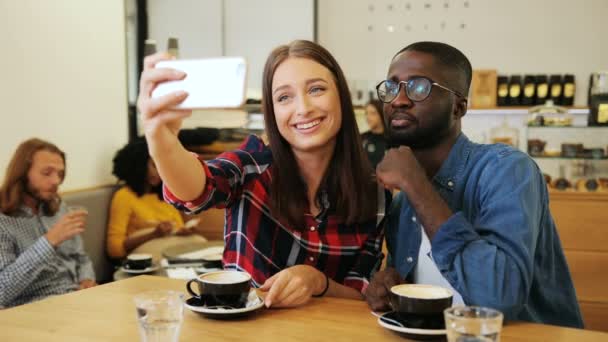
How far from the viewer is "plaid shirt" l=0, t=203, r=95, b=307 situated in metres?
2.24

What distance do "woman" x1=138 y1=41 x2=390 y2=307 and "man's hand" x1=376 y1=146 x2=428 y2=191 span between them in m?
0.20

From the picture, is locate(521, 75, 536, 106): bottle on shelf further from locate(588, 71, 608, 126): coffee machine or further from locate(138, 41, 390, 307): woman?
locate(138, 41, 390, 307): woman

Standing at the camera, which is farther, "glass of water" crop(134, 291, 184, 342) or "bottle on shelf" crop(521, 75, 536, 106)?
"bottle on shelf" crop(521, 75, 536, 106)

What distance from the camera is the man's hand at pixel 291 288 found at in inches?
42.8

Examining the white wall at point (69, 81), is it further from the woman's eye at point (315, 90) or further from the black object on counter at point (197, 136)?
the woman's eye at point (315, 90)

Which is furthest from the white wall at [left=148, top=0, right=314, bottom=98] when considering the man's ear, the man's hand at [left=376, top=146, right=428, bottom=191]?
the man's hand at [left=376, top=146, right=428, bottom=191]

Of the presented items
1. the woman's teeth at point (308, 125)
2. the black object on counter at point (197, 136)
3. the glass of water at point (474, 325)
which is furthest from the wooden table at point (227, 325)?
the black object on counter at point (197, 136)

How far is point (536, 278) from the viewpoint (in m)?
1.22

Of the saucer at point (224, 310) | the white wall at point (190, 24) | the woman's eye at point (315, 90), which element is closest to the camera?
the saucer at point (224, 310)

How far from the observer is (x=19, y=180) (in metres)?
2.42

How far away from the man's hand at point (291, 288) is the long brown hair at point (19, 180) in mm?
1622

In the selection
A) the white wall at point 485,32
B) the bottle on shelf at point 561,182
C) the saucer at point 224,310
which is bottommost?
the bottle on shelf at point 561,182

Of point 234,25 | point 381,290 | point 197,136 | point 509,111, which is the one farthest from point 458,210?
point 234,25

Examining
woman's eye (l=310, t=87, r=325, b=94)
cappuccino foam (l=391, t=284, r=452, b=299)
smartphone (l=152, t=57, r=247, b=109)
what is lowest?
cappuccino foam (l=391, t=284, r=452, b=299)
